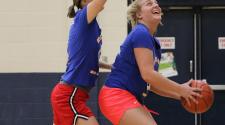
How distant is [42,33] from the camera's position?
773 centimetres

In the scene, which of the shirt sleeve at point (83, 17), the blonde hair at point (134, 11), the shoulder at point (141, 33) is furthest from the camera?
the blonde hair at point (134, 11)

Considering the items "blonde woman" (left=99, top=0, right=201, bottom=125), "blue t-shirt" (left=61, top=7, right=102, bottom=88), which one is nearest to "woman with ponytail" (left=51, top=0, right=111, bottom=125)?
"blue t-shirt" (left=61, top=7, right=102, bottom=88)

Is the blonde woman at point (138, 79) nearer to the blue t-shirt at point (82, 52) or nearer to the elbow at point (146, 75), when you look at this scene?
the elbow at point (146, 75)

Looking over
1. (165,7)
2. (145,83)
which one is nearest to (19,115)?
(165,7)

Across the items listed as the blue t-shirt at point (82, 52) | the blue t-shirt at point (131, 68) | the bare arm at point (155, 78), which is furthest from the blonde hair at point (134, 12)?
the bare arm at point (155, 78)

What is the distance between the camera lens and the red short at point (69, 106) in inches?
164

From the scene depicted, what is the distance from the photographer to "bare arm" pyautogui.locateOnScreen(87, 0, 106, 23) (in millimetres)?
4016

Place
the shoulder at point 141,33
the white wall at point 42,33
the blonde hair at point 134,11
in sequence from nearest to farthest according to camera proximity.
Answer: the shoulder at point 141,33 < the blonde hair at point 134,11 < the white wall at point 42,33

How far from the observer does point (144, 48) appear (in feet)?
12.7

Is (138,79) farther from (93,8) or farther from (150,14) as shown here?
(93,8)

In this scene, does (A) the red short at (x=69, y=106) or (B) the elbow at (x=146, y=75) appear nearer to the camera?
(B) the elbow at (x=146, y=75)

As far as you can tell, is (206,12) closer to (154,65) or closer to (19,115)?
(19,115)

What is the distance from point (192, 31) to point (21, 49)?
2637 millimetres

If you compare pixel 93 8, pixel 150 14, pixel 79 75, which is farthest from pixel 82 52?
pixel 150 14
